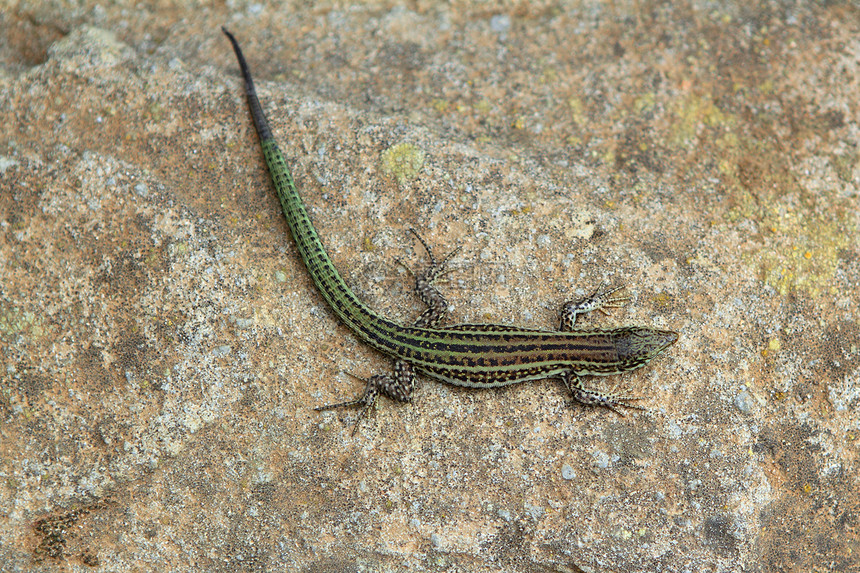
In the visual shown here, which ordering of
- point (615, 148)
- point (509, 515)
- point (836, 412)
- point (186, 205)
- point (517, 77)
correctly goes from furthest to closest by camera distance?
point (517, 77) → point (615, 148) → point (186, 205) → point (836, 412) → point (509, 515)

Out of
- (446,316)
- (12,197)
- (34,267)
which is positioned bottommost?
(446,316)

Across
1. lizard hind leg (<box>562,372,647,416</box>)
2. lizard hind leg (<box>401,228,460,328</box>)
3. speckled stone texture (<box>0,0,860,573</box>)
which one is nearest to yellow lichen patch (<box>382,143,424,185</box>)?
speckled stone texture (<box>0,0,860,573</box>)

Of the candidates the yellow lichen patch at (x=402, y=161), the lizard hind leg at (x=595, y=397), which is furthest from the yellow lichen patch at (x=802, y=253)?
the yellow lichen patch at (x=402, y=161)

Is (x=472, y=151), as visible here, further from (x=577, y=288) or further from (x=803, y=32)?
(x=803, y=32)

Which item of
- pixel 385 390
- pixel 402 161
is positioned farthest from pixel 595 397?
pixel 402 161

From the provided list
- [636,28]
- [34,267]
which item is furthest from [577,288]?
[34,267]

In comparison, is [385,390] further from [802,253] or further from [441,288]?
[802,253]

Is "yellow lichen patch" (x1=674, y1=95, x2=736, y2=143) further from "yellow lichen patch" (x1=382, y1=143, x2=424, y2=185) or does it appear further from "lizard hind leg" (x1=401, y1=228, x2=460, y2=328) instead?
"lizard hind leg" (x1=401, y1=228, x2=460, y2=328)

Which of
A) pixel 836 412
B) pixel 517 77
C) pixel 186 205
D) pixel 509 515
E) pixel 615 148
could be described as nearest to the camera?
pixel 509 515
